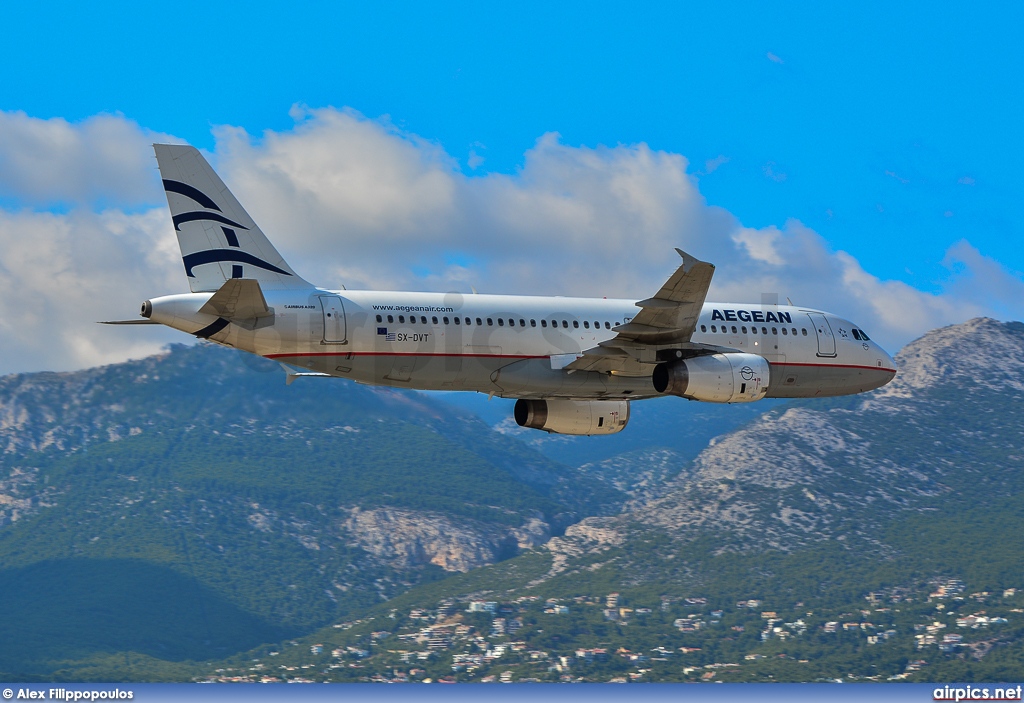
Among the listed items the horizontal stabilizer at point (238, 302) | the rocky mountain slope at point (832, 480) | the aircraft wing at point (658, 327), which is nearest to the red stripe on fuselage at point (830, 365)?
the aircraft wing at point (658, 327)

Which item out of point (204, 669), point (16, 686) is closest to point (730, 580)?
point (204, 669)

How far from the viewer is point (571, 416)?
161 feet

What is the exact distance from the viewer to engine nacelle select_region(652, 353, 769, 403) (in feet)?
140

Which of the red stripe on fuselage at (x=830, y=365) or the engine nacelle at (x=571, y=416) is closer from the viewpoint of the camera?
the red stripe on fuselage at (x=830, y=365)

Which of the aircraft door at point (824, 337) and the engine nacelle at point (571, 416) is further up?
the aircraft door at point (824, 337)

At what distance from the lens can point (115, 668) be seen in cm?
17688

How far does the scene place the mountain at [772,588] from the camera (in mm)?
162500

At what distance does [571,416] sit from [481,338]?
772 cm

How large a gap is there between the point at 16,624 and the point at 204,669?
3328 centimetres

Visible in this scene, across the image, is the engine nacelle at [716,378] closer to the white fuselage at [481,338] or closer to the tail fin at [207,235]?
the white fuselage at [481,338]

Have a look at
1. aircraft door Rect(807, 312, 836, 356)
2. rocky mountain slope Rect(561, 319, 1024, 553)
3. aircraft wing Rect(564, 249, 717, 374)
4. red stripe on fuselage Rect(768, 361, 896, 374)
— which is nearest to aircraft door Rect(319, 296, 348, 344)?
aircraft wing Rect(564, 249, 717, 374)

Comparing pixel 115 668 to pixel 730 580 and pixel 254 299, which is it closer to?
pixel 730 580

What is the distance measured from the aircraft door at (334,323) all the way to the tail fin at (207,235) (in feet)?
5.68

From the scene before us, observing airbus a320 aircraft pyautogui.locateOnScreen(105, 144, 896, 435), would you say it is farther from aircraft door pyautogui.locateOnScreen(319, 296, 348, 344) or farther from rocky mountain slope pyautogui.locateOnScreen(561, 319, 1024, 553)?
rocky mountain slope pyautogui.locateOnScreen(561, 319, 1024, 553)
